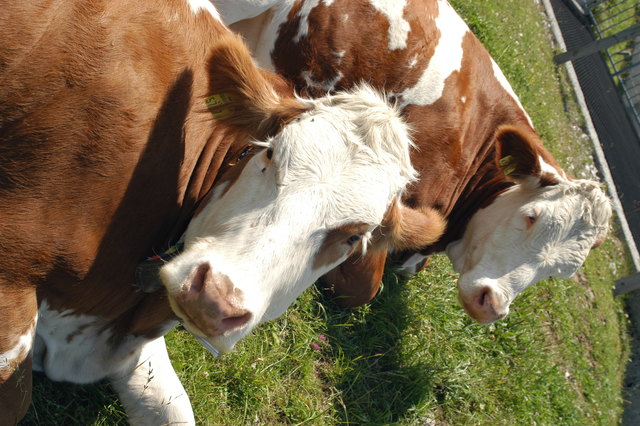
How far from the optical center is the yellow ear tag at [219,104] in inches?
119

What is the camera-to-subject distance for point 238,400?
403cm

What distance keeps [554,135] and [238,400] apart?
7.95 meters

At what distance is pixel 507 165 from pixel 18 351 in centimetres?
405

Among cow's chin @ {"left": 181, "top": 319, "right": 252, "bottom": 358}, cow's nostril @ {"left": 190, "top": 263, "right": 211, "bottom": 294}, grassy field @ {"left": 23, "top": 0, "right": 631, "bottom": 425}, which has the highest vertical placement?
cow's nostril @ {"left": 190, "top": 263, "right": 211, "bottom": 294}

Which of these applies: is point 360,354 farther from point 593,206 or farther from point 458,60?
point 458,60

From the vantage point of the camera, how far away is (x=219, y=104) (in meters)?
3.04

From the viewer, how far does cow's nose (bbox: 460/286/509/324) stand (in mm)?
4930

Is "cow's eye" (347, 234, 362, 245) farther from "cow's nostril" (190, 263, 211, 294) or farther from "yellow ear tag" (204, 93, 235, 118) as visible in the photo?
"yellow ear tag" (204, 93, 235, 118)

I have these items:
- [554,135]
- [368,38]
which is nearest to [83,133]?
[368,38]

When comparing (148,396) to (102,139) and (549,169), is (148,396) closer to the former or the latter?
(102,139)

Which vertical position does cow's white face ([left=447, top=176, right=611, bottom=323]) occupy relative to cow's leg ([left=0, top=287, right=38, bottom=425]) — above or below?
below

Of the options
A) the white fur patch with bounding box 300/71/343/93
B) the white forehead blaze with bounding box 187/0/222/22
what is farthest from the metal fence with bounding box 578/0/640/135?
the white forehead blaze with bounding box 187/0/222/22

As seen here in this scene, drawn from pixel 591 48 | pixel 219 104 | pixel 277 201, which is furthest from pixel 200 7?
pixel 591 48

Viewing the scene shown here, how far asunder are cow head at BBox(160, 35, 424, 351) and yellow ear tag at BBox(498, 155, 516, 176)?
7.97 ft
